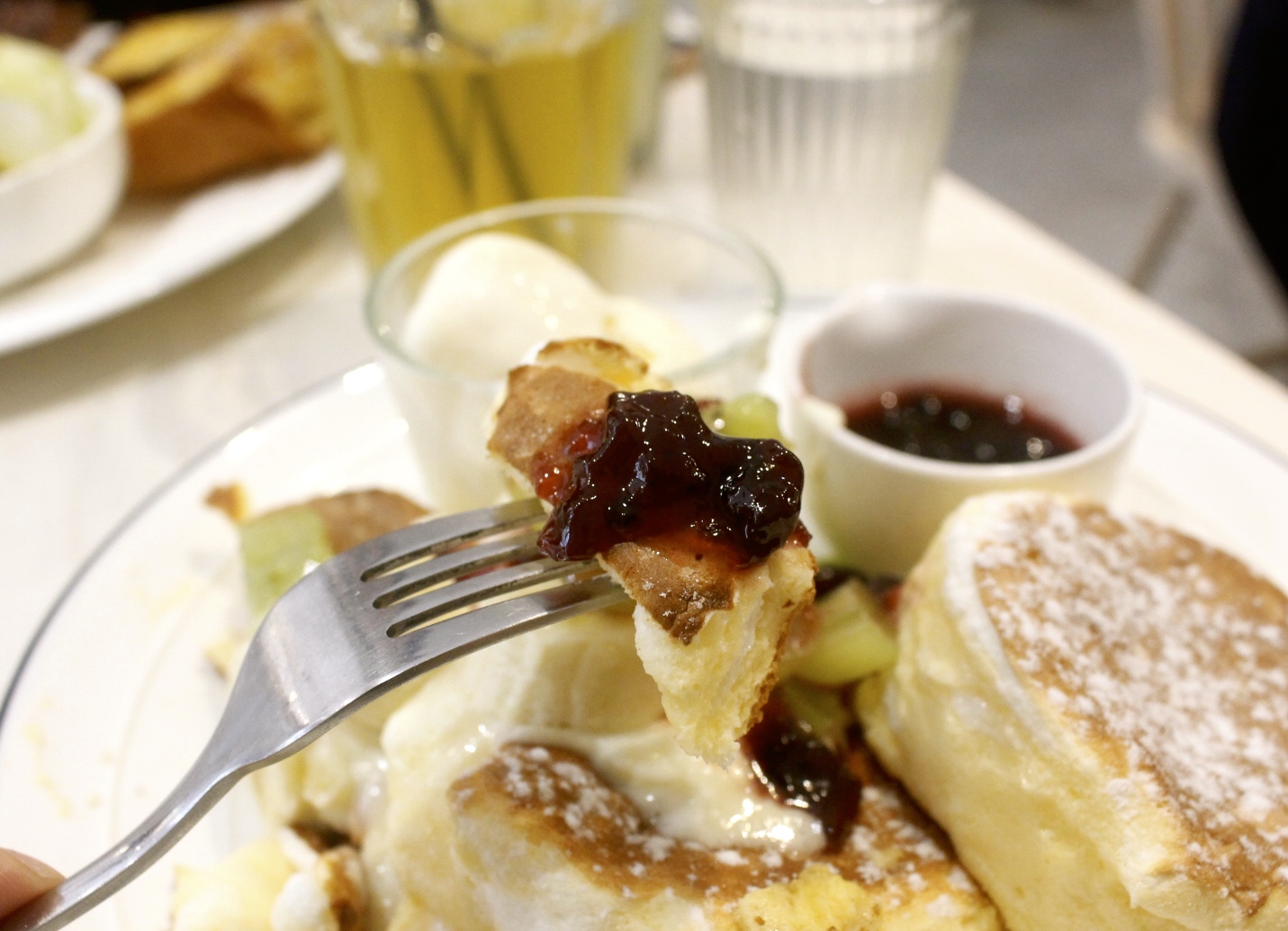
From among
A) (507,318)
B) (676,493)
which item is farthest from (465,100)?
(676,493)

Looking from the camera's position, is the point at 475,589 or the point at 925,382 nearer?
the point at 475,589

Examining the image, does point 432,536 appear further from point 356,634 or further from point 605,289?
point 605,289

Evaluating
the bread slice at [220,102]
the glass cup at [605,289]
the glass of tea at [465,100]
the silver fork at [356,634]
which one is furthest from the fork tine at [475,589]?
the bread slice at [220,102]

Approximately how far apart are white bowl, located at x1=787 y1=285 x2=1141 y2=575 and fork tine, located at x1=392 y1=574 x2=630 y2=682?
0.54 metres

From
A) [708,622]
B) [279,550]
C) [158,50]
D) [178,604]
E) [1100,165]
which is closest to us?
[708,622]

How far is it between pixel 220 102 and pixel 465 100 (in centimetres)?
74

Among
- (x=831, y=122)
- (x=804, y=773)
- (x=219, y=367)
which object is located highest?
(x=831, y=122)

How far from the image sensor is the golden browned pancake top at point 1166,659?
34.4 inches

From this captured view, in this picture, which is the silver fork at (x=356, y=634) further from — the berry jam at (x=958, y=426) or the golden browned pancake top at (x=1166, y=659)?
the berry jam at (x=958, y=426)

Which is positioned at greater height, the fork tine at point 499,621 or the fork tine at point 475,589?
the fork tine at point 499,621

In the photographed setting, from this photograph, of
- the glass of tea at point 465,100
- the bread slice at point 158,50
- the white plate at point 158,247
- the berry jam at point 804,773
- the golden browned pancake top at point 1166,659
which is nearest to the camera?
the golden browned pancake top at point 1166,659

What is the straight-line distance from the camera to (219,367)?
204cm

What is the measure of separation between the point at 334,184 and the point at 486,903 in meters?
1.89

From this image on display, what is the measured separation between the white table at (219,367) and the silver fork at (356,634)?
2.15 ft
